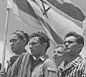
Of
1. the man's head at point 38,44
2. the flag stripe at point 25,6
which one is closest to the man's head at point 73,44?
the man's head at point 38,44

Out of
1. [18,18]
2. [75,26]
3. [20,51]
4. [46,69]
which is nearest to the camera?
[46,69]

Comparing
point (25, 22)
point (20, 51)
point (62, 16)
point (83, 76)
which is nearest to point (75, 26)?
point (62, 16)

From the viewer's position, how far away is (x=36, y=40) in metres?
3.62

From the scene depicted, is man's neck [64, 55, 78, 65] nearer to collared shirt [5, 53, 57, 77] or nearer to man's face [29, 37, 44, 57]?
collared shirt [5, 53, 57, 77]

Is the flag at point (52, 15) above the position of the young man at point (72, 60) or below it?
above

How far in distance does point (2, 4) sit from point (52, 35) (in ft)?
4.34

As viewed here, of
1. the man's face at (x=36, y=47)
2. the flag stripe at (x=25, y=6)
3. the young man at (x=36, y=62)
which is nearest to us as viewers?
the young man at (x=36, y=62)

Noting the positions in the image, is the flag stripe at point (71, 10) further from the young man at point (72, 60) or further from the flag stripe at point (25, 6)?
the young man at point (72, 60)

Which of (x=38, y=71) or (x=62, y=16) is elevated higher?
(x=62, y=16)

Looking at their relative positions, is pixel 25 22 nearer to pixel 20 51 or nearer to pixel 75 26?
pixel 75 26

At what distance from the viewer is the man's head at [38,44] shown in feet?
11.7

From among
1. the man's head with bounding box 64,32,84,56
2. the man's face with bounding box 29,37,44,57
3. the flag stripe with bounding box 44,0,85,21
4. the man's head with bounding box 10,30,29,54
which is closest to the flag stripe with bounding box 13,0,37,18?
the flag stripe with bounding box 44,0,85,21

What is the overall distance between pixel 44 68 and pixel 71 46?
26 cm

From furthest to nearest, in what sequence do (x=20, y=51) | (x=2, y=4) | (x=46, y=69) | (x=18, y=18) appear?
(x=2, y=4) → (x=18, y=18) → (x=20, y=51) → (x=46, y=69)
